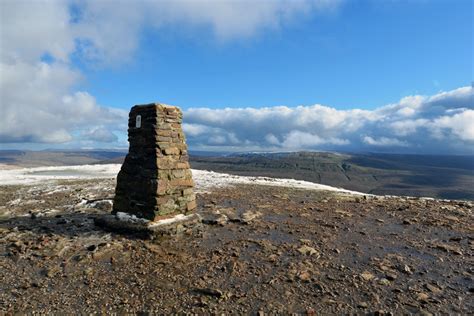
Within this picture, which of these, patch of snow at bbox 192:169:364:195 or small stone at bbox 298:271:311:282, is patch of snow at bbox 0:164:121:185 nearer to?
patch of snow at bbox 192:169:364:195

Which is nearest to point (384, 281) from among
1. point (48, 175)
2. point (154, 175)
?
point (154, 175)

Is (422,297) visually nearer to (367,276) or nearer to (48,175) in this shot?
(367,276)

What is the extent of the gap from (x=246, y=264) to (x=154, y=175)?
4542 millimetres

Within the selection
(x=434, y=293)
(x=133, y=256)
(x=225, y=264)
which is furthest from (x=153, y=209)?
(x=434, y=293)

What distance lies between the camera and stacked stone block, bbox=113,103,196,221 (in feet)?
38.3

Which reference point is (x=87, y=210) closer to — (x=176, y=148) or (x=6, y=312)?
(x=176, y=148)

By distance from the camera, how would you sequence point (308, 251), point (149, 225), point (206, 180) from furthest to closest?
point (206, 180) → point (149, 225) → point (308, 251)

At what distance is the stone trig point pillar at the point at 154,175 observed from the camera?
11.6m

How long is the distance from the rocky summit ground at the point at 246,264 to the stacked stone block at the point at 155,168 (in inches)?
46.9

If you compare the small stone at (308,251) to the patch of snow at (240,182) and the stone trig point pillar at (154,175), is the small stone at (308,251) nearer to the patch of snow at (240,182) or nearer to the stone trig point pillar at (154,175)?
the stone trig point pillar at (154,175)

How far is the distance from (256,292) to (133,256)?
4.20 m

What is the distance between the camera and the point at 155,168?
11.6 meters

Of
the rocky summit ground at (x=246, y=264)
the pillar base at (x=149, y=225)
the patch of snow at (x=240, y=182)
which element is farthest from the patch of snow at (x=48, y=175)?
the pillar base at (x=149, y=225)

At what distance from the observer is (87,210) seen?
1543 cm
